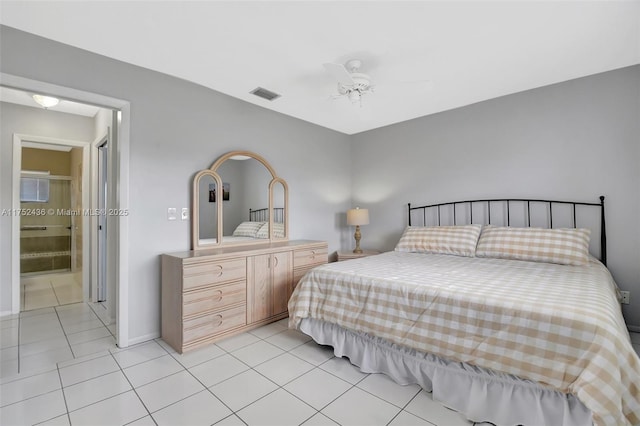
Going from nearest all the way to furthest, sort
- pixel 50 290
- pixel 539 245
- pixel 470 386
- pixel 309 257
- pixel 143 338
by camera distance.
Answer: pixel 470 386, pixel 143 338, pixel 539 245, pixel 309 257, pixel 50 290

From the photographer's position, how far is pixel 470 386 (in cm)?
168

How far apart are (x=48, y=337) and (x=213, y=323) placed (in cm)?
159

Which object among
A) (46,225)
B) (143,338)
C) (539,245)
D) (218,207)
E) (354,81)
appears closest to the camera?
(354,81)

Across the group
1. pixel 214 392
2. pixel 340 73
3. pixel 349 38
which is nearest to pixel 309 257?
pixel 214 392

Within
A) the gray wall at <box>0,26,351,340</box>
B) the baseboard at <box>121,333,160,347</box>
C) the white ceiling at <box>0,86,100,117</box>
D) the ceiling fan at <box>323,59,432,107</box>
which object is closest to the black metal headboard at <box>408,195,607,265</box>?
the ceiling fan at <box>323,59,432,107</box>

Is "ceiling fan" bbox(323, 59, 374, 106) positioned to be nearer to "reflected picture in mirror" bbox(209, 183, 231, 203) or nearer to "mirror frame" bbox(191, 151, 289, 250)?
"mirror frame" bbox(191, 151, 289, 250)

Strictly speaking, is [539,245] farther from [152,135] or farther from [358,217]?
[152,135]

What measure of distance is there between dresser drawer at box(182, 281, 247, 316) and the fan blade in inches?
79.7

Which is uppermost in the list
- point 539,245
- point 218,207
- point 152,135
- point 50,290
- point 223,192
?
point 152,135

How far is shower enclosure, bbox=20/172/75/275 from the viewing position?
5.26 meters

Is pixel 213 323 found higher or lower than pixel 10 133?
lower

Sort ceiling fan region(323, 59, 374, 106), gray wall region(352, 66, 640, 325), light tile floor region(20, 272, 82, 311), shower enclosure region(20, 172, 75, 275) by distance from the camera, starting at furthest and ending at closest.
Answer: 1. shower enclosure region(20, 172, 75, 275)
2. light tile floor region(20, 272, 82, 311)
3. gray wall region(352, 66, 640, 325)
4. ceiling fan region(323, 59, 374, 106)

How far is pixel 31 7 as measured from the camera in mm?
1856

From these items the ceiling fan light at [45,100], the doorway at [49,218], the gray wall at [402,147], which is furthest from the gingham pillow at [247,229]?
the doorway at [49,218]
